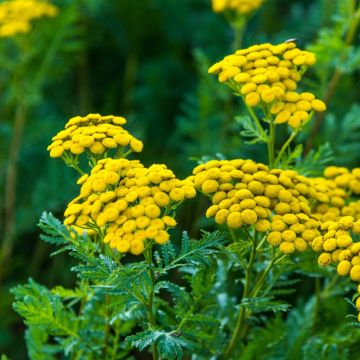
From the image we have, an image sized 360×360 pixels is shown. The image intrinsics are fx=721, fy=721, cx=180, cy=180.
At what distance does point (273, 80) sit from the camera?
242 centimetres

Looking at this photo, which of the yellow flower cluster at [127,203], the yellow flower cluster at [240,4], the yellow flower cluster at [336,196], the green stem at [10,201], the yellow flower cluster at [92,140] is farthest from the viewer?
the green stem at [10,201]

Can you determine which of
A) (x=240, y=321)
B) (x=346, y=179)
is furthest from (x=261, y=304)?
(x=346, y=179)

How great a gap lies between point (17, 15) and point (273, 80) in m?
2.09

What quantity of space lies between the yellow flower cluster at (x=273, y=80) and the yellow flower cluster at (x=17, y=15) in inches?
70.0

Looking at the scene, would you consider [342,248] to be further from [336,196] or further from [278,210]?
[336,196]

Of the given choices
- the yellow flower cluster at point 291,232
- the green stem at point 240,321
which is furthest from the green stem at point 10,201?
the yellow flower cluster at point 291,232

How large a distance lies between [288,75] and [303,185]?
1.36 ft

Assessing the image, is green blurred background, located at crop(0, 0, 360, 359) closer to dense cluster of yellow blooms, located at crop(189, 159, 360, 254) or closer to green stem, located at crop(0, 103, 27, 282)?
green stem, located at crop(0, 103, 27, 282)

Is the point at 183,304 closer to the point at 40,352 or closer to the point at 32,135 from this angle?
the point at 40,352

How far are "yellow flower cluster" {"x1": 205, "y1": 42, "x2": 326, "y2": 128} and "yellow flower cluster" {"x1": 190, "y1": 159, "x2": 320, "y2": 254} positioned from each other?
0.23m

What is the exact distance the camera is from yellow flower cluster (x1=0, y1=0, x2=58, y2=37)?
393 centimetres

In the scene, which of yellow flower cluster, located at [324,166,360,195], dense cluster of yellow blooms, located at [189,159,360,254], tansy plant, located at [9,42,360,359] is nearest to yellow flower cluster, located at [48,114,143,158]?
tansy plant, located at [9,42,360,359]

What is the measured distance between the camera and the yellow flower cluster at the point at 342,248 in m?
2.02

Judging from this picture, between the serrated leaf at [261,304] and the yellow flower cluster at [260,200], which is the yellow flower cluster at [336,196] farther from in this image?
the serrated leaf at [261,304]
